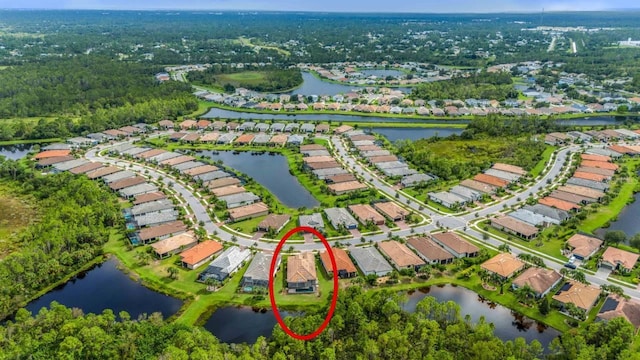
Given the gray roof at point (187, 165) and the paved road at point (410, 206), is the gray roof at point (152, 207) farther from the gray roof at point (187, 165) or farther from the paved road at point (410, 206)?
the gray roof at point (187, 165)

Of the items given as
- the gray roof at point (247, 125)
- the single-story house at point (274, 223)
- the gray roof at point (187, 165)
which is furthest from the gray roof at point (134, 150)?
the single-story house at point (274, 223)

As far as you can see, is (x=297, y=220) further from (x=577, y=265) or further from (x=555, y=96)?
(x=555, y=96)

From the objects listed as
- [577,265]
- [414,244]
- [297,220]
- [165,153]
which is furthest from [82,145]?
[577,265]

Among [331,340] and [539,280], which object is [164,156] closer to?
[331,340]

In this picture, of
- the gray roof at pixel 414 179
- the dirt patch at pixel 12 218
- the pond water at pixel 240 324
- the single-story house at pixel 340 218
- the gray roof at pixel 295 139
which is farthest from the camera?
the gray roof at pixel 295 139

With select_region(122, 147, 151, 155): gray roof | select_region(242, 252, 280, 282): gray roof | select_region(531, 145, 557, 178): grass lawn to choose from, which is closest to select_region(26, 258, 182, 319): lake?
select_region(242, 252, 280, 282): gray roof

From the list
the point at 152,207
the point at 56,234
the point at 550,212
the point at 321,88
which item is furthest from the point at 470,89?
the point at 56,234

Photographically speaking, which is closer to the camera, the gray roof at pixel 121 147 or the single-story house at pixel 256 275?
the single-story house at pixel 256 275
